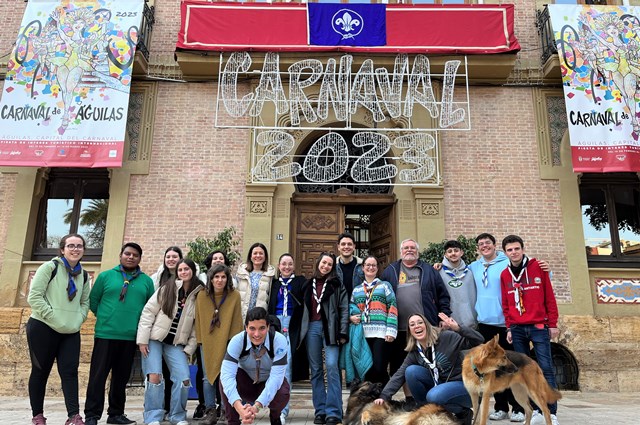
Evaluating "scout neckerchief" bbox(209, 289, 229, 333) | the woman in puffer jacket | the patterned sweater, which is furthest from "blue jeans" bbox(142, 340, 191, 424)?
the patterned sweater

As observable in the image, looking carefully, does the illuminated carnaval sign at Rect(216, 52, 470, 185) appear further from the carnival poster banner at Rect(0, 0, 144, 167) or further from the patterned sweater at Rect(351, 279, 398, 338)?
the patterned sweater at Rect(351, 279, 398, 338)

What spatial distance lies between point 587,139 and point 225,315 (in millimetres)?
7495

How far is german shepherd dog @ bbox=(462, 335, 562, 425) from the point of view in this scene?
397 centimetres

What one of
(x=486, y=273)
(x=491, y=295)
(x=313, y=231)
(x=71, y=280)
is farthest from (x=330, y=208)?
(x=71, y=280)

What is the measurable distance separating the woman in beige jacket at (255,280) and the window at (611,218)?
273 inches

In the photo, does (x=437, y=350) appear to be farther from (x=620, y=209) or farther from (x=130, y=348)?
(x=620, y=209)

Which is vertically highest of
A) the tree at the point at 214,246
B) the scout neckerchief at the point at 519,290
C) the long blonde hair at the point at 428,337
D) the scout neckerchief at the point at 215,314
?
the tree at the point at 214,246

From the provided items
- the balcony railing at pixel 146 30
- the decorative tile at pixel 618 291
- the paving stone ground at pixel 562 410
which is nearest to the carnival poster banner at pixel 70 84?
the balcony railing at pixel 146 30

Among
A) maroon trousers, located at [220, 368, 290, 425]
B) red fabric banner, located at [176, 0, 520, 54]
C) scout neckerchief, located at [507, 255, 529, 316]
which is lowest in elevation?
maroon trousers, located at [220, 368, 290, 425]

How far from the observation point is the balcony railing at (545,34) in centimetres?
959

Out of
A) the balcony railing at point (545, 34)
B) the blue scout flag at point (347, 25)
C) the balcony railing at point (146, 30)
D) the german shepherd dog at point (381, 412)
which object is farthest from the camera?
the balcony railing at point (146, 30)

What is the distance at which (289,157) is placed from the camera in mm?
9430

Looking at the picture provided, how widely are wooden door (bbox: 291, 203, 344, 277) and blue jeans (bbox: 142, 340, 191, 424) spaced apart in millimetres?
4573

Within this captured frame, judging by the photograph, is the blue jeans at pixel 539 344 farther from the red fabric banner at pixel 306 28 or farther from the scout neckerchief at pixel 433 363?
the red fabric banner at pixel 306 28
